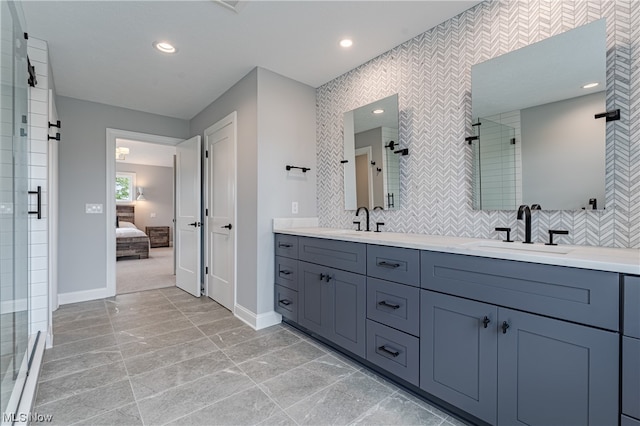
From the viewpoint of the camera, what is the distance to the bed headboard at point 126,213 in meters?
8.52

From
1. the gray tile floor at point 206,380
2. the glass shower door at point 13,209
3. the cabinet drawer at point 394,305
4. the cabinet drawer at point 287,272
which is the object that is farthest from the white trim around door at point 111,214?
the cabinet drawer at point 394,305

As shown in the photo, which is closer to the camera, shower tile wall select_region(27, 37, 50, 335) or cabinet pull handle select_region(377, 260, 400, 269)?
cabinet pull handle select_region(377, 260, 400, 269)

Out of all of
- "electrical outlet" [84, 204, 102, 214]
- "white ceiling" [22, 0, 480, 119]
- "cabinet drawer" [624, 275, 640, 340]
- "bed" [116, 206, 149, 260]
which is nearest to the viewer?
"cabinet drawer" [624, 275, 640, 340]

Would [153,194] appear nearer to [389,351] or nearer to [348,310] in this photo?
[348,310]

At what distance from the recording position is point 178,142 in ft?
14.3

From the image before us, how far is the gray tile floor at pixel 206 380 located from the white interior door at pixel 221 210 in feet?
2.02

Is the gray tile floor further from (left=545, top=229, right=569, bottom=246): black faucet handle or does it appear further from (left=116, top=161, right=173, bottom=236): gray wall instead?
(left=116, top=161, right=173, bottom=236): gray wall

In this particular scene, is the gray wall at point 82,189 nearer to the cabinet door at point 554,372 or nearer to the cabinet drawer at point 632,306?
the cabinet door at point 554,372

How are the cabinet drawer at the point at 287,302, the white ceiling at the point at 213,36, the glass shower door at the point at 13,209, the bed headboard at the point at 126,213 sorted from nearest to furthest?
1. the glass shower door at the point at 13,209
2. the white ceiling at the point at 213,36
3. the cabinet drawer at the point at 287,302
4. the bed headboard at the point at 126,213

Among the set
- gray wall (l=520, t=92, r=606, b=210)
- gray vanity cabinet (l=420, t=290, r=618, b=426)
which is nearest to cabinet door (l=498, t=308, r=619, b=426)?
gray vanity cabinet (l=420, t=290, r=618, b=426)

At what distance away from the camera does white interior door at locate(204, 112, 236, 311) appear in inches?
126

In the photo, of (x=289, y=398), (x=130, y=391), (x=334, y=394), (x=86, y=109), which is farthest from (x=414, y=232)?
(x=86, y=109)

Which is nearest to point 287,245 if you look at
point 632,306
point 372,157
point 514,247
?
point 372,157

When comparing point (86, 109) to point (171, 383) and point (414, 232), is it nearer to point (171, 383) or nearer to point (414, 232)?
point (171, 383)
